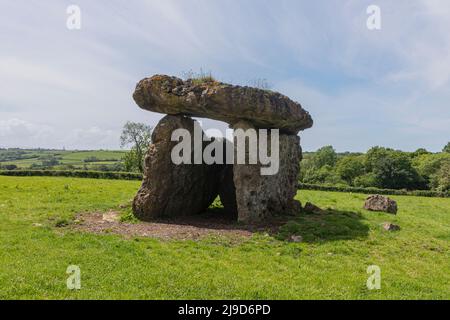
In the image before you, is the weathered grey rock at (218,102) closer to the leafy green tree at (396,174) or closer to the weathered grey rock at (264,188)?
the weathered grey rock at (264,188)

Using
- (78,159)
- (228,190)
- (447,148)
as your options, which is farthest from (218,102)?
(447,148)

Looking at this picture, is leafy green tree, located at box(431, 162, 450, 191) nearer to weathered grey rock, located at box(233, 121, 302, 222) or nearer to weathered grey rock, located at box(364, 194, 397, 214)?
weathered grey rock, located at box(364, 194, 397, 214)

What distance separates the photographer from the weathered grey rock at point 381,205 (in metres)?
21.4

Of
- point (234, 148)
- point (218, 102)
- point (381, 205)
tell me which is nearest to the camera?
point (218, 102)

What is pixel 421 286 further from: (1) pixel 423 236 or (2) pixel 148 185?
(2) pixel 148 185

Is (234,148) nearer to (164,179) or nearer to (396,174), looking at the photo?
(164,179)

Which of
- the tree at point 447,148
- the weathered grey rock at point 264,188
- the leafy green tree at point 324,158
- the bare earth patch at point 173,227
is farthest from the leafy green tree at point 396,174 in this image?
the bare earth patch at point 173,227

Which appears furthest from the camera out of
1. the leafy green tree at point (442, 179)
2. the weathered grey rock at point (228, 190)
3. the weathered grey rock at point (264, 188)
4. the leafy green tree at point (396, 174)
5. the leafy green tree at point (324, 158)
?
the leafy green tree at point (324, 158)

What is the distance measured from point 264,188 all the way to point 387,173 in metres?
53.5

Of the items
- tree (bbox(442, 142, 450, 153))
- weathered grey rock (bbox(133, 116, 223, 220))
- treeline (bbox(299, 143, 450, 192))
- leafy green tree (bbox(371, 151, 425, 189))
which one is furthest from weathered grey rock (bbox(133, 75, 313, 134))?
tree (bbox(442, 142, 450, 153))

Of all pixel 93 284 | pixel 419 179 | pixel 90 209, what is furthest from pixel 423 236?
pixel 419 179

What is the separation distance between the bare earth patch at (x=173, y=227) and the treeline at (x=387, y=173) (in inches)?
1577

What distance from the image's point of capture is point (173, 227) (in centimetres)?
1595
